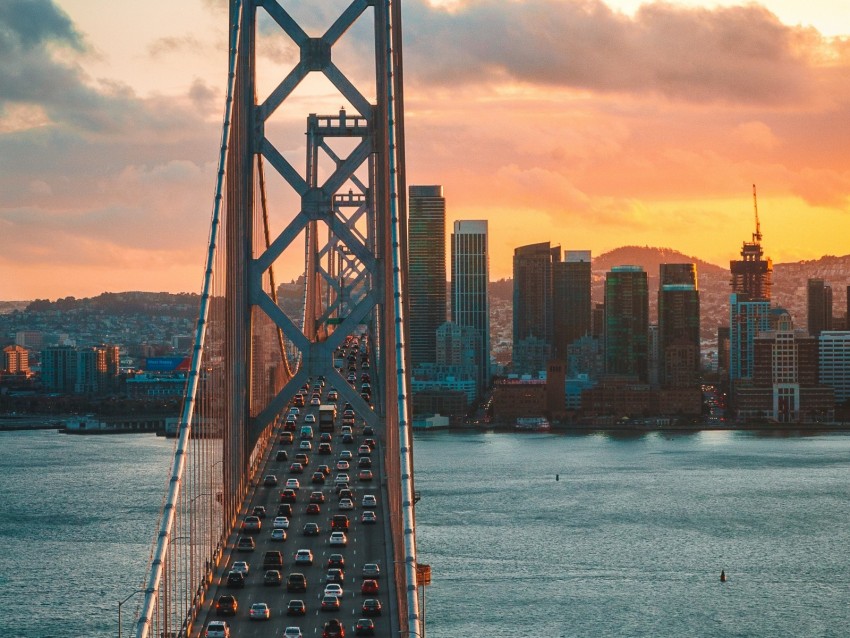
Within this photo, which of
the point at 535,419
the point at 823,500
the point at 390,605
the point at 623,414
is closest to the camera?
the point at 390,605

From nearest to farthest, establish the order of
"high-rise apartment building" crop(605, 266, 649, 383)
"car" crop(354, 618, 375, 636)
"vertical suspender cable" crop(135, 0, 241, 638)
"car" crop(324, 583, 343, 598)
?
"vertical suspender cable" crop(135, 0, 241, 638) → "car" crop(354, 618, 375, 636) → "car" crop(324, 583, 343, 598) → "high-rise apartment building" crop(605, 266, 649, 383)

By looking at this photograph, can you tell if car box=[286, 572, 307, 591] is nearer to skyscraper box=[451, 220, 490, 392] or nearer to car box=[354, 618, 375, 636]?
car box=[354, 618, 375, 636]

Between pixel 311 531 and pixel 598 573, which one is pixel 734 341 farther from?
pixel 311 531

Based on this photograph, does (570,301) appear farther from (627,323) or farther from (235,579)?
(235,579)

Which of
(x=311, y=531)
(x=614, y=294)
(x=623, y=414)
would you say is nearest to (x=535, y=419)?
(x=623, y=414)

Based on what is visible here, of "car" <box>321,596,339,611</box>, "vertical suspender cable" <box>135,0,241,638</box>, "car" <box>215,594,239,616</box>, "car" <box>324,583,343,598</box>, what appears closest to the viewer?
"vertical suspender cable" <box>135,0,241,638</box>

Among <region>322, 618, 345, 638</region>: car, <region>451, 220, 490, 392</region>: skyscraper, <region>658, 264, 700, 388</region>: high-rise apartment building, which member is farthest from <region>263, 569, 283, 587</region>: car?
<region>451, 220, 490, 392</region>: skyscraper

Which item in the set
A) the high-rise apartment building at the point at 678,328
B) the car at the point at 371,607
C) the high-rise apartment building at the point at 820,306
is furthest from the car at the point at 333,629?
the high-rise apartment building at the point at 820,306
